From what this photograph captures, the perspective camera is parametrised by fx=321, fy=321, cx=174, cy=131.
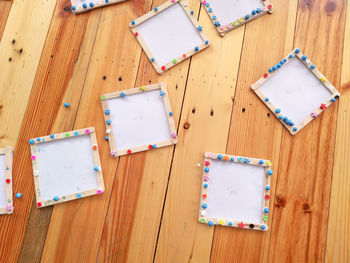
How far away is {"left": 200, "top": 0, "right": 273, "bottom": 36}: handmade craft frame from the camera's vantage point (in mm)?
1133

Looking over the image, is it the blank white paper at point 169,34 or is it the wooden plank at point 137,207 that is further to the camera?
the blank white paper at point 169,34

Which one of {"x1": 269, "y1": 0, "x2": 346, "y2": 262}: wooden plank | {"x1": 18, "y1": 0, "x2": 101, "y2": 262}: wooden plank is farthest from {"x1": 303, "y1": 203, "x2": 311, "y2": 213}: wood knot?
{"x1": 18, "y1": 0, "x2": 101, "y2": 262}: wooden plank

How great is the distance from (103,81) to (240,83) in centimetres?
47

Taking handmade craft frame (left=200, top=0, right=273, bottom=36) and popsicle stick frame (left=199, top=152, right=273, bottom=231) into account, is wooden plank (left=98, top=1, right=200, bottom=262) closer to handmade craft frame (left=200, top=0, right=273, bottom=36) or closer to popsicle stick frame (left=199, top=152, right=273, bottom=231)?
popsicle stick frame (left=199, top=152, right=273, bottom=231)

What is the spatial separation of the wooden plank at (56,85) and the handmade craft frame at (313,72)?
2.00 feet

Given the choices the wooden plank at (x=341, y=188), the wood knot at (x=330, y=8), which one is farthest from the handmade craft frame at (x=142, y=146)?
the wood knot at (x=330, y=8)

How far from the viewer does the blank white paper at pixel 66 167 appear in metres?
1.03

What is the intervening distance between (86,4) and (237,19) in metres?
0.54

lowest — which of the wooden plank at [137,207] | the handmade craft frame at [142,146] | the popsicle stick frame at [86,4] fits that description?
the wooden plank at [137,207]

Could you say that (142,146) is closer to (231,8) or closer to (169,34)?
(169,34)

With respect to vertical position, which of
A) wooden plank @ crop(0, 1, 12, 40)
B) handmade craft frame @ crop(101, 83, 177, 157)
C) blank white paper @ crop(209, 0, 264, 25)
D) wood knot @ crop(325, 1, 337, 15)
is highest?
wood knot @ crop(325, 1, 337, 15)

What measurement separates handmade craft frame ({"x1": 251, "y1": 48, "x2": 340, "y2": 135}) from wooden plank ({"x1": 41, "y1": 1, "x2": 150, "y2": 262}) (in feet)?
1.44

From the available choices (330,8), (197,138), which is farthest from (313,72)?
(197,138)

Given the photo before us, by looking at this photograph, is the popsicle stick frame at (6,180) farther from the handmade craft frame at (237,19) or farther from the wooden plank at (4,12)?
the handmade craft frame at (237,19)
